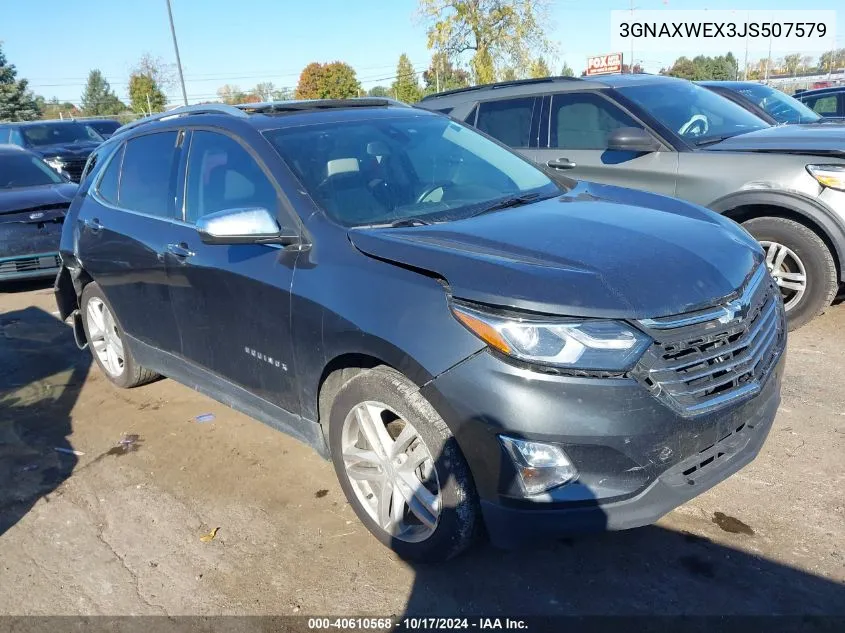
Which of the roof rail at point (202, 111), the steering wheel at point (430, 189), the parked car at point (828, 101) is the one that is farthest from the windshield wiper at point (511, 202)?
the parked car at point (828, 101)

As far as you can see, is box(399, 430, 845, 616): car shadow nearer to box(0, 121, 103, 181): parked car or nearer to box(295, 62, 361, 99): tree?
box(0, 121, 103, 181): parked car

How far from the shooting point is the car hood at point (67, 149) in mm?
14633

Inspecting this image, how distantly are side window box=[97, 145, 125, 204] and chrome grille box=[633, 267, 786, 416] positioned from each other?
355 cm

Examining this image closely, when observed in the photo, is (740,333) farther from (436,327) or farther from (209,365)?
(209,365)

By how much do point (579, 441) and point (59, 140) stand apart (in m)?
16.7

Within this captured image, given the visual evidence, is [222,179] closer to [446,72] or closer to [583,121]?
[583,121]

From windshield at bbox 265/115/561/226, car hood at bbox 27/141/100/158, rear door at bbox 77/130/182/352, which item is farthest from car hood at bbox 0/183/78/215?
car hood at bbox 27/141/100/158

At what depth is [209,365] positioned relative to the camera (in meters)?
3.66

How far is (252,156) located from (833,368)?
12.3 ft

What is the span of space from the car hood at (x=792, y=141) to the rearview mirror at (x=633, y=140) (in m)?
0.41

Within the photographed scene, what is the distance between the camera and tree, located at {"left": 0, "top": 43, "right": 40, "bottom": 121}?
46562 mm

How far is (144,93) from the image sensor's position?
4759cm

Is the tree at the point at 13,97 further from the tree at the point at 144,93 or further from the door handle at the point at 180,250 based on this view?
the door handle at the point at 180,250

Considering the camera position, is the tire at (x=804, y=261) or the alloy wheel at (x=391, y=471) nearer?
the alloy wheel at (x=391, y=471)
